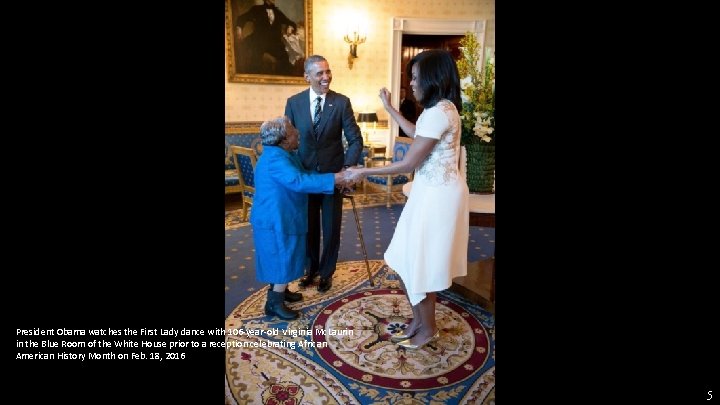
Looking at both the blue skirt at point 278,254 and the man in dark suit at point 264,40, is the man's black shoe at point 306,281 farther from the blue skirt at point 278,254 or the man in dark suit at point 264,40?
the man in dark suit at point 264,40

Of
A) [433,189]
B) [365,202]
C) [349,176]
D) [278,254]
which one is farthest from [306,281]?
[365,202]

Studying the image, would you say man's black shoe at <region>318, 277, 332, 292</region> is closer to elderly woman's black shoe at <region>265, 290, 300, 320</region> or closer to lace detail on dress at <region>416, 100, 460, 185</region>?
elderly woman's black shoe at <region>265, 290, 300, 320</region>

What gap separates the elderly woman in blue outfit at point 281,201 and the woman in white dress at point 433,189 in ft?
1.38

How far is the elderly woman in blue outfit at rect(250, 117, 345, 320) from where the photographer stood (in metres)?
2.47

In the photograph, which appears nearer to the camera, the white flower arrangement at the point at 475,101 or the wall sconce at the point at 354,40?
the white flower arrangement at the point at 475,101

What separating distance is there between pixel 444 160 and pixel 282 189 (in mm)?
961

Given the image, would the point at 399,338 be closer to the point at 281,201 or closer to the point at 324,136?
the point at 281,201

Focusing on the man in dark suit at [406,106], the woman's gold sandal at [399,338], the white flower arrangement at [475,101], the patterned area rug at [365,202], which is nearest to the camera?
the woman's gold sandal at [399,338]

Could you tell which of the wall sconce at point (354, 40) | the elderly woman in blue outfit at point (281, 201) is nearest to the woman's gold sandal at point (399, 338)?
the elderly woman in blue outfit at point (281, 201)

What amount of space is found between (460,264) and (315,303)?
1.25m

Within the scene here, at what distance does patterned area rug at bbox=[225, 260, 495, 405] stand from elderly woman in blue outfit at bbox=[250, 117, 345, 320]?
0.40 metres

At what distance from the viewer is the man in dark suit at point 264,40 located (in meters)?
6.77
